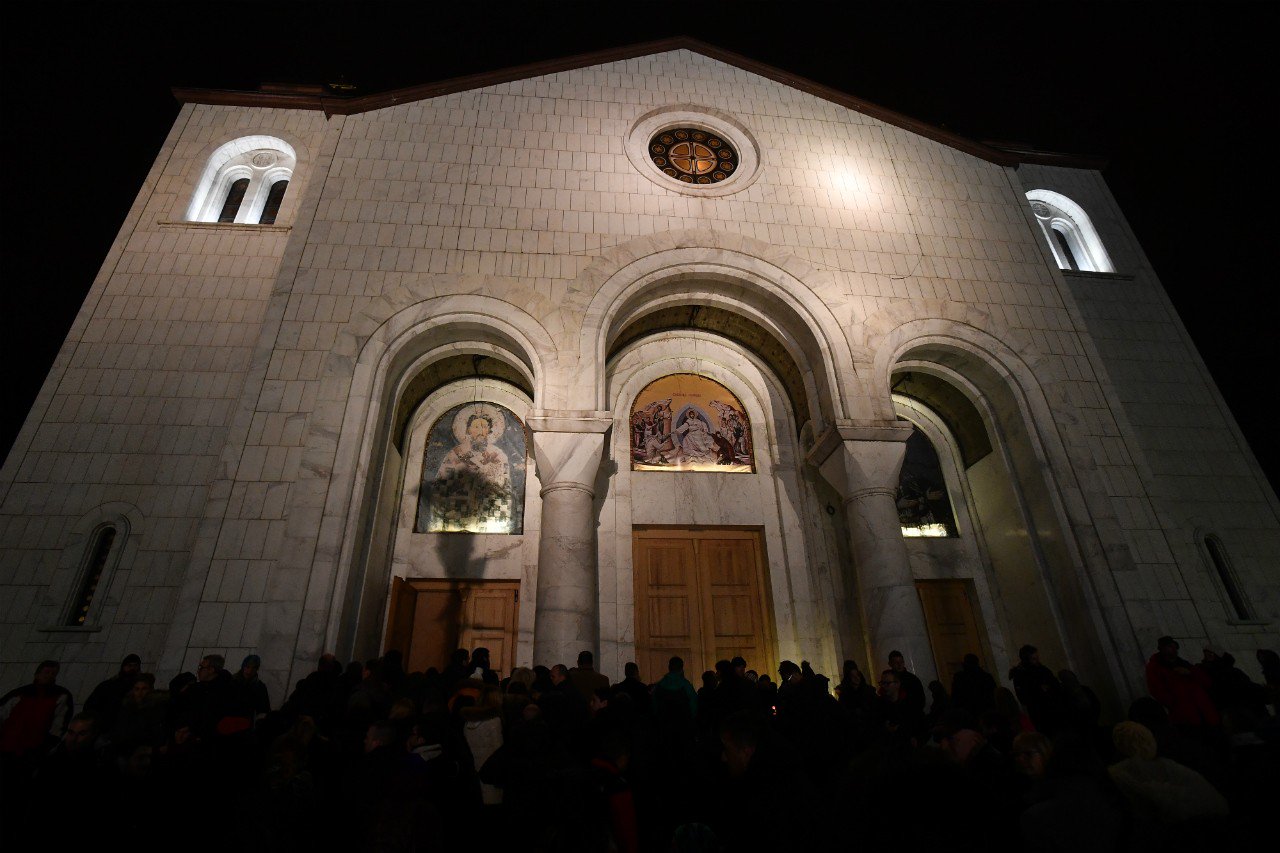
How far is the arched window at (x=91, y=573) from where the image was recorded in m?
7.28

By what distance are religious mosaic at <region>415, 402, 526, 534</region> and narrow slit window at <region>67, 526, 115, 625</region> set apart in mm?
3813

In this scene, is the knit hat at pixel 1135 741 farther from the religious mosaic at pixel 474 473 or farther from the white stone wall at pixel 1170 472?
the religious mosaic at pixel 474 473

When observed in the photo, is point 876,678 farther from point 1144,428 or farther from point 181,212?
point 181,212

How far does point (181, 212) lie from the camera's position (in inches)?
405

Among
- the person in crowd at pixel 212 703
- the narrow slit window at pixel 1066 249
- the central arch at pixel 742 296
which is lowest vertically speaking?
the person in crowd at pixel 212 703

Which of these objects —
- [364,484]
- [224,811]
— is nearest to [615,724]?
[224,811]

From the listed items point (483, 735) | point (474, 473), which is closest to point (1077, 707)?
point (483, 735)

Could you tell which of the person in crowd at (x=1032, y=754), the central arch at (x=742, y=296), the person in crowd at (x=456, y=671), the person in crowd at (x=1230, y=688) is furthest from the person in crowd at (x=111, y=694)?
the person in crowd at (x=1230, y=688)

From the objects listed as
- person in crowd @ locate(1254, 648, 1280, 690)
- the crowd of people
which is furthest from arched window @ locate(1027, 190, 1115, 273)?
the crowd of people

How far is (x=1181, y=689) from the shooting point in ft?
19.3

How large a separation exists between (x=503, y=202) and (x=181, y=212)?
5687 mm

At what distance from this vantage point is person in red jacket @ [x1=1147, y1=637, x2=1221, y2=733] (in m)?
5.70

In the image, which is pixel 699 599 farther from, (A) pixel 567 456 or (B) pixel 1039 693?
(B) pixel 1039 693

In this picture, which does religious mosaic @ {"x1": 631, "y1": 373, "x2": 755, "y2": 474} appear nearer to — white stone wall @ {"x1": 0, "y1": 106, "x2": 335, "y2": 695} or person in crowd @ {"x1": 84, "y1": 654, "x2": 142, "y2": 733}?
white stone wall @ {"x1": 0, "y1": 106, "x2": 335, "y2": 695}
